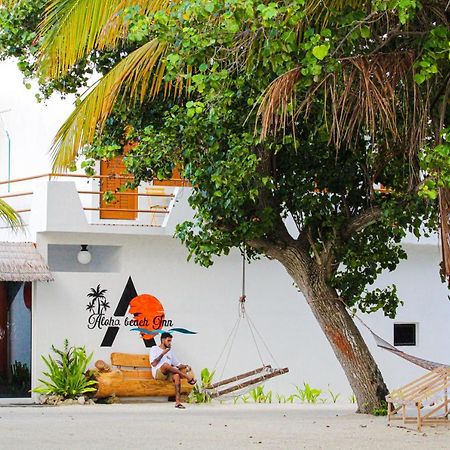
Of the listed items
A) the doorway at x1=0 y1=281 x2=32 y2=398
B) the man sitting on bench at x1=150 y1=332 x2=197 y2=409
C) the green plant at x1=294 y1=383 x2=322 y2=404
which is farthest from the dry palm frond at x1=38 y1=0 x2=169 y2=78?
the green plant at x1=294 y1=383 x2=322 y2=404

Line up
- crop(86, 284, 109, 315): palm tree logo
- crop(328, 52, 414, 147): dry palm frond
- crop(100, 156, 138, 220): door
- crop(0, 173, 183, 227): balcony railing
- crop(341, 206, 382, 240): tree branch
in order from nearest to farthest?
crop(328, 52, 414, 147): dry palm frond
crop(341, 206, 382, 240): tree branch
crop(86, 284, 109, 315): palm tree logo
crop(0, 173, 183, 227): balcony railing
crop(100, 156, 138, 220): door

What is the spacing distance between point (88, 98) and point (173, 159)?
1339mm

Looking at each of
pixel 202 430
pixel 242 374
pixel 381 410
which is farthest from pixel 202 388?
pixel 202 430

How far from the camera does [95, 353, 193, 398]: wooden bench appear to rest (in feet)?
60.5

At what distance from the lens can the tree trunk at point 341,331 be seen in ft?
49.2

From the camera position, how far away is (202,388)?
1925cm

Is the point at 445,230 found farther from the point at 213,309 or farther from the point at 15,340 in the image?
the point at 15,340

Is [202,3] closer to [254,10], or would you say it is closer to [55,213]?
[254,10]

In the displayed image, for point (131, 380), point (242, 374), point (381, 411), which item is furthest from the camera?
point (242, 374)

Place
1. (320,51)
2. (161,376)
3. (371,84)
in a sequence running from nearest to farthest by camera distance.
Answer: (320,51) → (371,84) → (161,376)

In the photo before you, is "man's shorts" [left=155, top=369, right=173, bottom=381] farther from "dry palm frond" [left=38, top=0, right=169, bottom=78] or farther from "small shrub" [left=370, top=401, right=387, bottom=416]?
"dry palm frond" [left=38, top=0, right=169, bottom=78]

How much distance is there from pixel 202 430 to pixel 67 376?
212 inches

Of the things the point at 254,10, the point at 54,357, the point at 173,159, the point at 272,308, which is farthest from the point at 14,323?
the point at 254,10

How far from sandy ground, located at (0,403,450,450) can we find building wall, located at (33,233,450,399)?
213 cm
